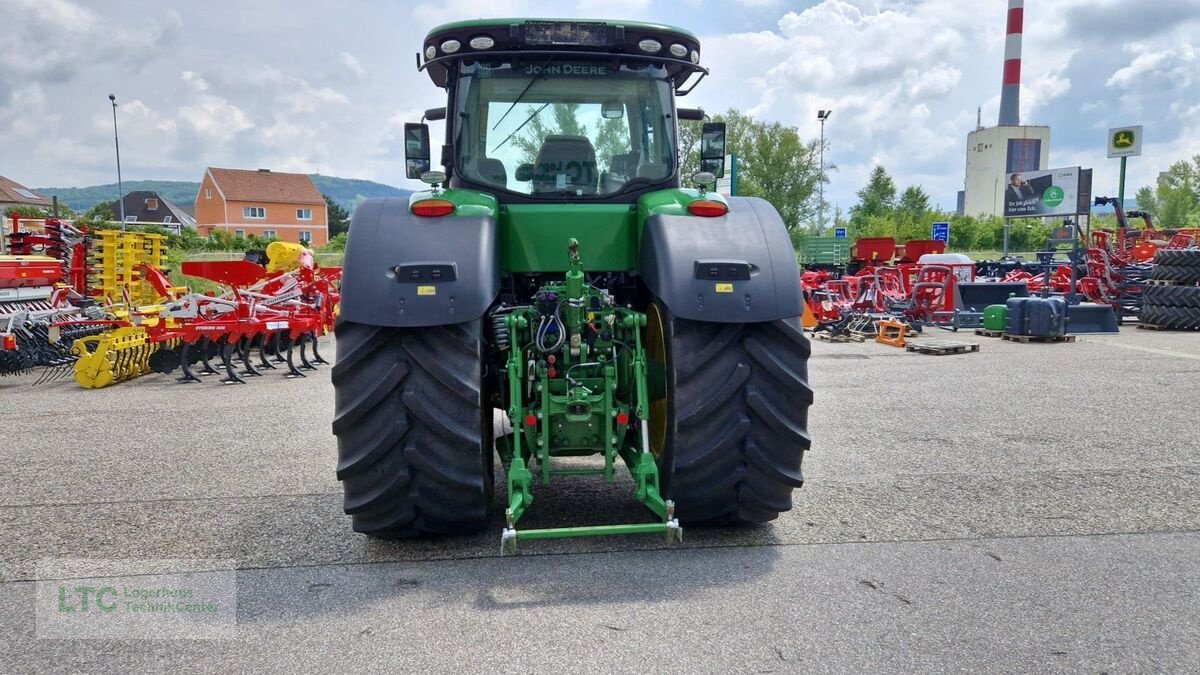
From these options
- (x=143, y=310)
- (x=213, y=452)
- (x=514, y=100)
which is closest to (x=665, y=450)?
(x=514, y=100)

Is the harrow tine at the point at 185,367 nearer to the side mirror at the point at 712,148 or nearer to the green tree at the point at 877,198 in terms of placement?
the side mirror at the point at 712,148

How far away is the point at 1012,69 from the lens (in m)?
67.3

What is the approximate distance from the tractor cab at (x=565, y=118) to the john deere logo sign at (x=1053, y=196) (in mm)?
19168

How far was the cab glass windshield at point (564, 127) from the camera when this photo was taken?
15.4 ft

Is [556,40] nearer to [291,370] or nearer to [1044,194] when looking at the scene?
[291,370]

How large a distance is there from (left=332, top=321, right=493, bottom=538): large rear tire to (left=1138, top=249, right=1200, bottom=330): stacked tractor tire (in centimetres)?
1628

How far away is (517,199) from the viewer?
15.0ft

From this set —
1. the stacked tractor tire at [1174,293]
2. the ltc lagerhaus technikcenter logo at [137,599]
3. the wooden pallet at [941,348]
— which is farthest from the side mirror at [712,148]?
the stacked tractor tire at [1174,293]

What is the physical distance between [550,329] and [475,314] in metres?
0.45

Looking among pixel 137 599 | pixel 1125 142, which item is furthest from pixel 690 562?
pixel 1125 142

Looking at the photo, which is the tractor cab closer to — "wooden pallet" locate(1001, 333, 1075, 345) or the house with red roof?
"wooden pallet" locate(1001, 333, 1075, 345)

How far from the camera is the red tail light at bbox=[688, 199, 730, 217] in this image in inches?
160

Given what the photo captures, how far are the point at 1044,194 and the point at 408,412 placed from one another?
22.0 m

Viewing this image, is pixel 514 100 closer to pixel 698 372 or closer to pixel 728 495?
pixel 698 372
